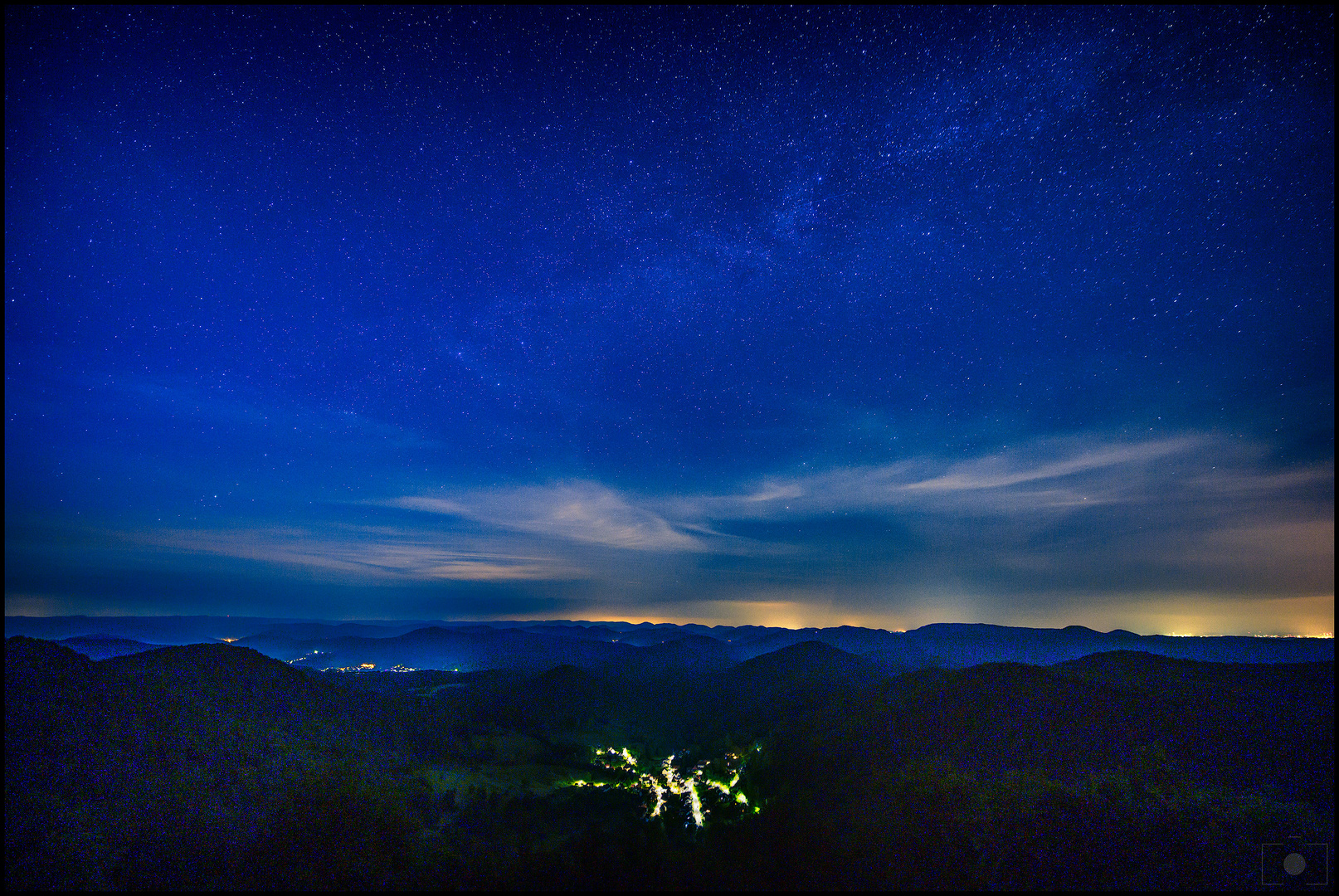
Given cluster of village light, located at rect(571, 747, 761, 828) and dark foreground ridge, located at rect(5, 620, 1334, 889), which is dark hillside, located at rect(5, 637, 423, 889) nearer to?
dark foreground ridge, located at rect(5, 620, 1334, 889)

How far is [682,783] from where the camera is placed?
34.1m

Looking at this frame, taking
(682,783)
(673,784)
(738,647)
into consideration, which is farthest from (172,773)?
(738,647)

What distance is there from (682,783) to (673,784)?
63 centimetres

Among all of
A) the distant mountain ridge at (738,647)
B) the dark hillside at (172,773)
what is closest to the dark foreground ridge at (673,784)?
the dark hillside at (172,773)

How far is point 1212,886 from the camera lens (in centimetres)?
2042

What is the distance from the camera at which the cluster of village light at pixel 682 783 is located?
1236 inches

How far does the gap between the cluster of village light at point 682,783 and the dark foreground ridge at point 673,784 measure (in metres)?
0.25

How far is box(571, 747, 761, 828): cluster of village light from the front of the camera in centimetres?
3139

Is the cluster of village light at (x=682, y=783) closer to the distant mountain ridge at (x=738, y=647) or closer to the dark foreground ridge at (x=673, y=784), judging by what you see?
the dark foreground ridge at (x=673, y=784)

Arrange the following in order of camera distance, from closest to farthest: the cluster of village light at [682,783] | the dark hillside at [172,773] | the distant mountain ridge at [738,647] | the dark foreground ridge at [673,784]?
the dark foreground ridge at [673,784], the dark hillside at [172,773], the cluster of village light at [682,783], the distant mountain ridge at [738,647]

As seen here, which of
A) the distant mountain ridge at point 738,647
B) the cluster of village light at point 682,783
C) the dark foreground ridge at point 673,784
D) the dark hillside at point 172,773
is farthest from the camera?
the distant mountain ridge at point 738,647

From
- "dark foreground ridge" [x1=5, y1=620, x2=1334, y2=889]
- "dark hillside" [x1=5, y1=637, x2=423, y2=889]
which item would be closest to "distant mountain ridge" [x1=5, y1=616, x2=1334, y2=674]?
"dark foreground ridge" [x1=5, y1=620, x2=1334, y2=889]

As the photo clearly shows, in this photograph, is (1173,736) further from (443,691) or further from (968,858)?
(443,691)

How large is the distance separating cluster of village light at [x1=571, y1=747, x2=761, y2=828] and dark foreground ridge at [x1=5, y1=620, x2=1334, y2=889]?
0.25 metres
